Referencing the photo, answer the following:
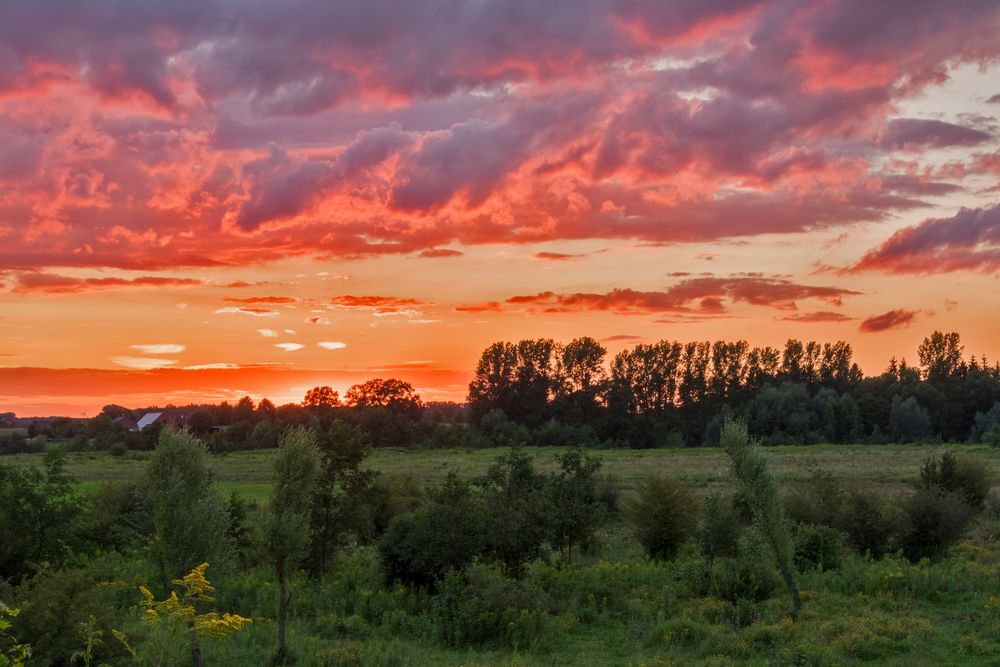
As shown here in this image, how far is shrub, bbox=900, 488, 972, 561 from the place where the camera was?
28344 mm

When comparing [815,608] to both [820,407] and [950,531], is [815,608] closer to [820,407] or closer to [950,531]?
[950,531]

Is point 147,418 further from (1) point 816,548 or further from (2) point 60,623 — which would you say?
(2) point 60,623

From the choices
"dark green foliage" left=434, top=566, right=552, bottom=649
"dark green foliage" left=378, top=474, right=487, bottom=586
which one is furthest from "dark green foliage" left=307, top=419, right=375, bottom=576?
"dark green foliage" left=434, top=566, right=552, bottom=649

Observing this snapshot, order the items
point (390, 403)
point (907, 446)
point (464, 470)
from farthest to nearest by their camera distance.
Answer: point (390, 403), point (907, 446), point (464, 470)

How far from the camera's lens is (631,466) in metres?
68.3

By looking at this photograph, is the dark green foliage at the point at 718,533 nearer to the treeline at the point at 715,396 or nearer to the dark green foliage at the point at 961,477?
the dark green foliage at the point at 961,477

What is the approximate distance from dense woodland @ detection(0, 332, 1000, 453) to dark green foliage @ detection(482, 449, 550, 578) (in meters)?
74.4

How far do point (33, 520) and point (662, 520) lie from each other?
2181 cm

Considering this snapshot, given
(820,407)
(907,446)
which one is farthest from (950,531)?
(820,407)

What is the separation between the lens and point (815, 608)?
21.4 m

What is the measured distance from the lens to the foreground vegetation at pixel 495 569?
1778cm

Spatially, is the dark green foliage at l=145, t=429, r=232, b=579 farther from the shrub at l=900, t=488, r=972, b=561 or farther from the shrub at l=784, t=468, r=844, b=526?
the shrub at l=900, t=488, r=972, b=561

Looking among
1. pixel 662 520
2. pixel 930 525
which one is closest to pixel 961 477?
pixel 930 525

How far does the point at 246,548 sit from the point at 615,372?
3721 inches
